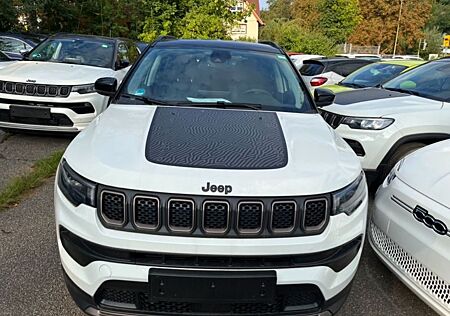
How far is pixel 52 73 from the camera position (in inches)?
218

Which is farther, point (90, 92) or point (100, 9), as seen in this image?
point (100, 9)

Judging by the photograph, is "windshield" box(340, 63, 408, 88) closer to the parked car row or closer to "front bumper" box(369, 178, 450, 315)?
the parked car row

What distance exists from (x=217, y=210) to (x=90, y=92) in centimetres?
415

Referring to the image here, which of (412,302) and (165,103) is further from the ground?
(165,103)

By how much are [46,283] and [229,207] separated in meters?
1.53

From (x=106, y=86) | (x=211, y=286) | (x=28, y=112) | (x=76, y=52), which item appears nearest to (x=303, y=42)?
(x=76, y=52)

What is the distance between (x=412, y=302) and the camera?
2664mm

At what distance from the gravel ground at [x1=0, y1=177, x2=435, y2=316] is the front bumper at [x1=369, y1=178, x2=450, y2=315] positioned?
0.22 meters

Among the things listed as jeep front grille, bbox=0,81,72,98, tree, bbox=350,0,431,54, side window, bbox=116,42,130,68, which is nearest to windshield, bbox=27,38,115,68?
side window, bbox=116,42,130,68

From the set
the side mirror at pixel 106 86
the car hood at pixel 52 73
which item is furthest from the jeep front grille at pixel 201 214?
the car hood at pixel 52 73

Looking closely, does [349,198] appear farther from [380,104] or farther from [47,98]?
[47,98]

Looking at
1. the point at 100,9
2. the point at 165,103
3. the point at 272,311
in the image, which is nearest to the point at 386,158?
the point at 165,103

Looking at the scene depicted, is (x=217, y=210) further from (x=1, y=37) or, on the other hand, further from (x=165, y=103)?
(x=1, y=37)

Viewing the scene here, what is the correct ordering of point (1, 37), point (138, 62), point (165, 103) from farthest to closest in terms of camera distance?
point (1, 37) < point (138, 62) < point (165, 103)
